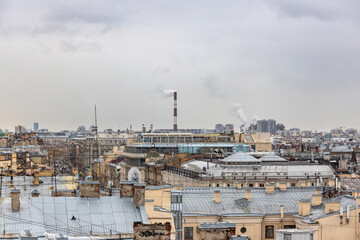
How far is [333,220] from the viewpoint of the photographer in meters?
32.4

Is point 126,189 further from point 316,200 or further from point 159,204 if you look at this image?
point 316,200

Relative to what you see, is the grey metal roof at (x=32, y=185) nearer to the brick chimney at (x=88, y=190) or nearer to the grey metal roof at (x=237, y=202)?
the grey metal roof at (x=237, y=202)

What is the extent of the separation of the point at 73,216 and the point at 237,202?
13116 mm

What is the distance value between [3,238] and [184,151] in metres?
74.6

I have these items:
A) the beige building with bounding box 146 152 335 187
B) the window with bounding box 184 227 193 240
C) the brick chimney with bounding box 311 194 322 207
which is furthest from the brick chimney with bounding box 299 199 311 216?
the beige building with bounding box 146 152 335 187

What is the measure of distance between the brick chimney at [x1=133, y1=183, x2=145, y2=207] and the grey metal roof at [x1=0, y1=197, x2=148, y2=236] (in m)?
0.33

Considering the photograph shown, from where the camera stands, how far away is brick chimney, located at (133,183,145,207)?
29.4m

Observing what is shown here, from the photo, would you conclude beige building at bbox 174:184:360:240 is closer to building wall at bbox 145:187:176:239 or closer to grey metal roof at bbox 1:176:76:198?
building wall at bbox 145:187:176:239

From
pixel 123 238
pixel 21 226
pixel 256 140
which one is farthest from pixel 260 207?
pixel 256 140

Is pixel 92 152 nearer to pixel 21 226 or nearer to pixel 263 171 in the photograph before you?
pixel 263 171

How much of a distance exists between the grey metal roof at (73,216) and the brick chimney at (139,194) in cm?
33

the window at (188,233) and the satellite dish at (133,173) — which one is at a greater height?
the window at (188,233)

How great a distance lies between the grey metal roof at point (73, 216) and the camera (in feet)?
87.6

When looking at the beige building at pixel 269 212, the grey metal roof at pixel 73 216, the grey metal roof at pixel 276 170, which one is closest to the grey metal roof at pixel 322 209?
the beige building at pixel 269 212
